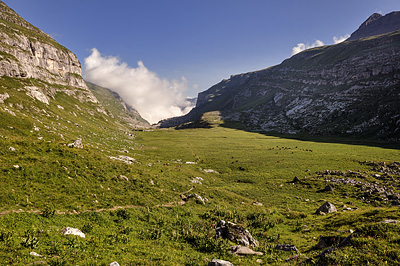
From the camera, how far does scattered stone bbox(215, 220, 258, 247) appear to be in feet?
61.9

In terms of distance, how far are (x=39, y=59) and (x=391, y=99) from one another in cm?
31956

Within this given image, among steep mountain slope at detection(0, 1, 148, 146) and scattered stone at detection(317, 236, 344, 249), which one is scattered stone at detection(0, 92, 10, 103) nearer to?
steep mountain slope at detection(0, 1, 148, 146)

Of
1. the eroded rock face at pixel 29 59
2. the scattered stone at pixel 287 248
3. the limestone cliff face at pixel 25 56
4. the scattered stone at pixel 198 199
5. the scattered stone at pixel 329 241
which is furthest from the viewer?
the limestone cliff face at pixel 25 56

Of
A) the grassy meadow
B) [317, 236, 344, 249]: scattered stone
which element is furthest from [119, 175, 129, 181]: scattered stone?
[317, 236, 344, 249]: scattered stone

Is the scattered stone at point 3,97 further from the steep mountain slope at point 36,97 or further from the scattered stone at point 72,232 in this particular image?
the scattered stone at point 72,232

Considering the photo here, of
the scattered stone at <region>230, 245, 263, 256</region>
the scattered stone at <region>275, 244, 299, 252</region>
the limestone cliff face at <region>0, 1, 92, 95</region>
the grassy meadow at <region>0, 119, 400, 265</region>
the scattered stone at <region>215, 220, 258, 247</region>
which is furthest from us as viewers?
the limestone cliff face at <region>0, 1, 92, 95</region>

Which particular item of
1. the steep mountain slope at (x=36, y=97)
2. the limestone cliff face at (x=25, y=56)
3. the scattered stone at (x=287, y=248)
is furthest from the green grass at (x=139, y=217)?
the limestone cliff face at (x=25, y=56)

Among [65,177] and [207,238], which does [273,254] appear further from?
[65,177]

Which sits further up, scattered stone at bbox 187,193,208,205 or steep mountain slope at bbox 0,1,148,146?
steep mountain slope at bbox 0,1,148,146

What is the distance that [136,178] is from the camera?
32.0 meters

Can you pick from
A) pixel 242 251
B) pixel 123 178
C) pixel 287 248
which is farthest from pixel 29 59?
pixel 287 248

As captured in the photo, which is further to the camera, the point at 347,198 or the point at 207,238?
the point at 347,198

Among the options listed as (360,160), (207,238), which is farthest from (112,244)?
(360,160)

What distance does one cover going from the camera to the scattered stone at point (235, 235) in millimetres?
18859
